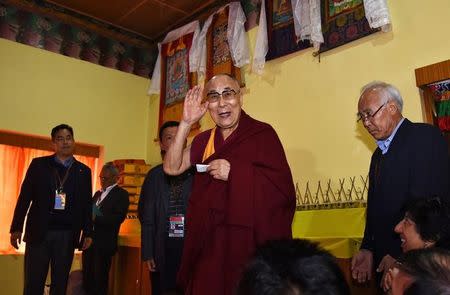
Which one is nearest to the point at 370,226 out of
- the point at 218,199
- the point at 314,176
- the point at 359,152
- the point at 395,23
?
the point at 218,199

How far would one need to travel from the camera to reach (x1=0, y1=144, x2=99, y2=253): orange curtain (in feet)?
14.7

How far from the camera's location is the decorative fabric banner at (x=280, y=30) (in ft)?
12.1

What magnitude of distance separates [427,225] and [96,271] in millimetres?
2866

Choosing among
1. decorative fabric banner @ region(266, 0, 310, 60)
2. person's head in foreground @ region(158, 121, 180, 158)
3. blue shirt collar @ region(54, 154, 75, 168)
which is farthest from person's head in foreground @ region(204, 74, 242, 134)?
decorative fabric banner @ region(266, 0, 310, 60)

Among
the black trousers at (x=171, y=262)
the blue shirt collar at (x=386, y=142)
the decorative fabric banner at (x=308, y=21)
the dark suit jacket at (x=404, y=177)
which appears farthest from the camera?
the decorative fabric banner at (x=308, y=21)

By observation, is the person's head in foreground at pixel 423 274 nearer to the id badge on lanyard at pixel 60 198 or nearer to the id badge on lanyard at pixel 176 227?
the id badge on lanyard at pixel 176 227

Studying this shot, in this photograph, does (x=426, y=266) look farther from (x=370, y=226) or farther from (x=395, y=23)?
(x=395, y=23)

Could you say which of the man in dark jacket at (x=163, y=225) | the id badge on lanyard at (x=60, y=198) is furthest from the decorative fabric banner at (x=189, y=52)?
the man in dark jacket at (x=163, y=225)

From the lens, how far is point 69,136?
3.23 m

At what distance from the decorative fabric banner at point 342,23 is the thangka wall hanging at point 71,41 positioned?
2910 millimetres

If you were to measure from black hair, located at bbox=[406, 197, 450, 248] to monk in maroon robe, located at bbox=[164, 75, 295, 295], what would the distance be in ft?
1.56

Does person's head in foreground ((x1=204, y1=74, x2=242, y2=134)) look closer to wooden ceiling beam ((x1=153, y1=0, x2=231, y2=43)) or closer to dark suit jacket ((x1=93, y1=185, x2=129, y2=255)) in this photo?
Result: dark suit jacket ((x1=93, y1=185, x2=129, y2=255))

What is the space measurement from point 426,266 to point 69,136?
9.72 ft

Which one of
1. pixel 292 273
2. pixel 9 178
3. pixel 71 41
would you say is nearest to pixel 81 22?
pixel 71 41
